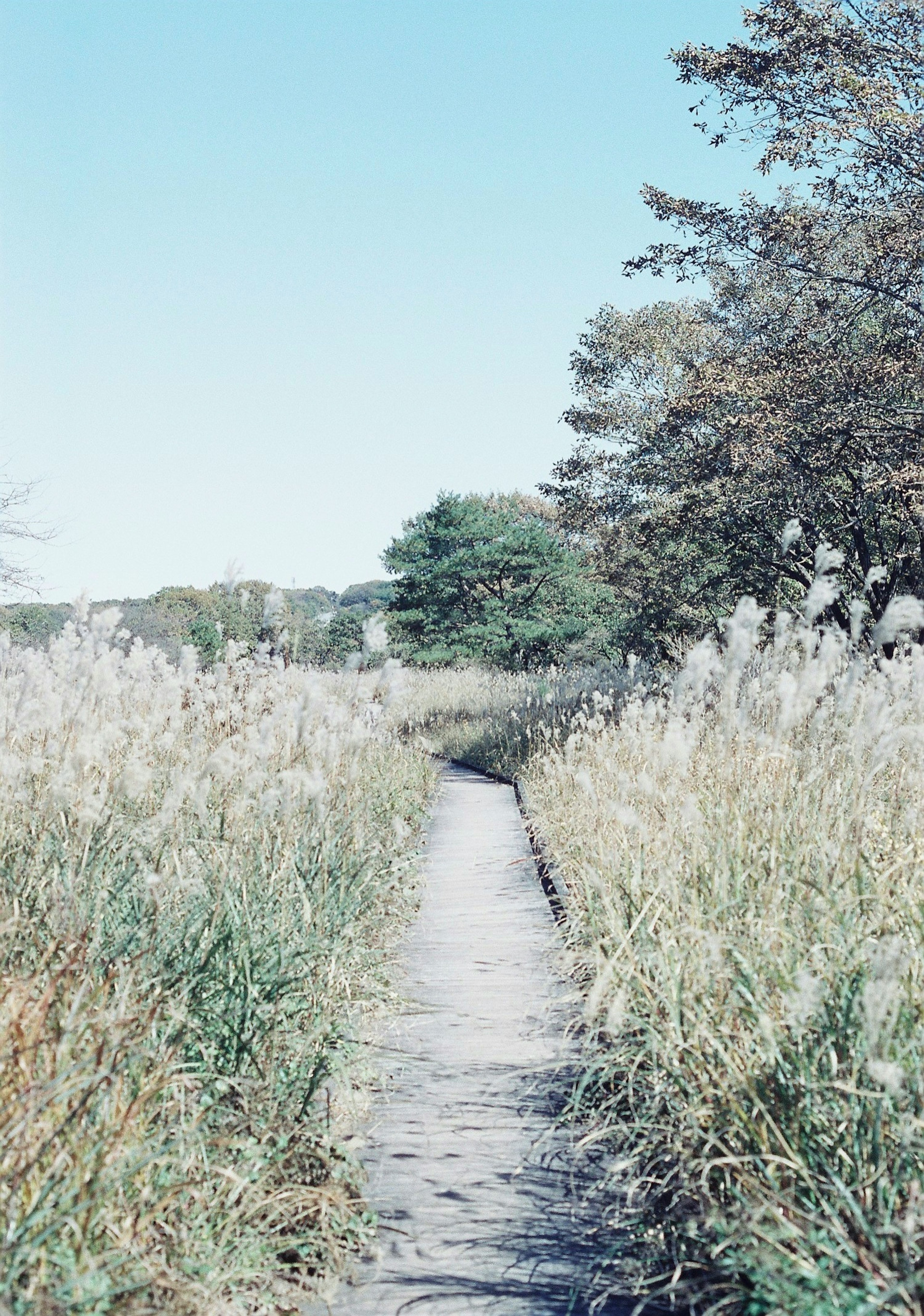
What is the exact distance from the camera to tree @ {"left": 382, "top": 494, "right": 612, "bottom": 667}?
36.7m

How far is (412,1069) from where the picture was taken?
14.0ft

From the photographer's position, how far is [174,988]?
3471 mm

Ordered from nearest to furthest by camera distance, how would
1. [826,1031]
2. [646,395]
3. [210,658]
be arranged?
1. [826,1031]
2. [646,395]
3. [210,658]

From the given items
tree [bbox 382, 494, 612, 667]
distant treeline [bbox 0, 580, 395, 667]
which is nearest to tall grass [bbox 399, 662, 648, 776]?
distant treeline [bbox 0, 580, 395, 667]

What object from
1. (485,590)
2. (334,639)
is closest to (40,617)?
(334,639)

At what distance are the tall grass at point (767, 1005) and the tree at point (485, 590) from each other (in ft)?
97.5

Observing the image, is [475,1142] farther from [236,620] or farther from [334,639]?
[334,639]

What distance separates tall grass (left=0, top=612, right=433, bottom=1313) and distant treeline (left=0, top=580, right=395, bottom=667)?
0.69 meters

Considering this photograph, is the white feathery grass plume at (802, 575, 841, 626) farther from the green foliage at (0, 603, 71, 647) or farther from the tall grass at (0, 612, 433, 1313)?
the green foliage at (0, 603, 71, 647)

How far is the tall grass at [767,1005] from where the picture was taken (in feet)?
7.98

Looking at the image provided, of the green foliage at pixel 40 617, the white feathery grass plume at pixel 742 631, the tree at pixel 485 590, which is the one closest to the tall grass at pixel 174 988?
the white feathery grass plume at pixel 742 631

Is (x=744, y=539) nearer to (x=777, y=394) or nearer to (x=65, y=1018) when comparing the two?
(x=777, y=394)

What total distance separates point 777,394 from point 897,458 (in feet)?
5.26

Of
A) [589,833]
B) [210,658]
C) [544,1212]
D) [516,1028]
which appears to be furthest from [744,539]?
[210,658]
